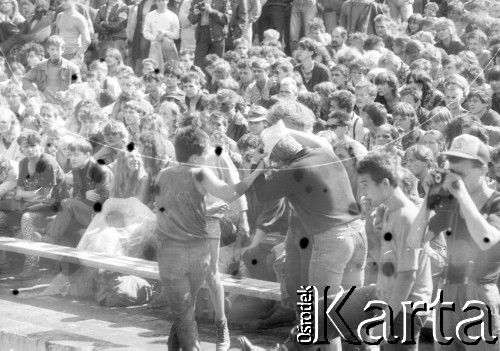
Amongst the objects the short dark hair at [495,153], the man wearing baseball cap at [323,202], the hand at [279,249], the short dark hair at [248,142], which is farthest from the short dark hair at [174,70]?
the short dark hair at [495,153]

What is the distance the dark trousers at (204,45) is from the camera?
444 inches

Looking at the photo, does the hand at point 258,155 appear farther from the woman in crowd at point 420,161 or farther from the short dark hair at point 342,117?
the woman in crowd at point 420,161

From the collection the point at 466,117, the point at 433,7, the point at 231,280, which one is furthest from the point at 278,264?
the point at 433,7

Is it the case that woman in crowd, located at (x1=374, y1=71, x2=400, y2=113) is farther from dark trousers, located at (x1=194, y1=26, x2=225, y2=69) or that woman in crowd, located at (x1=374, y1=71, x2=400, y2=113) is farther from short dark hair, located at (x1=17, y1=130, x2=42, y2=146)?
dark trousers, located at (x1=194, y1=26, x2=225, y2=69)

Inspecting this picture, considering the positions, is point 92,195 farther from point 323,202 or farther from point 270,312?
point 323,202

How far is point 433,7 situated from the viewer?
33.9 ft

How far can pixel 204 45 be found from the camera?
37.0ft

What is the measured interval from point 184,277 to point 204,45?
5562 mm

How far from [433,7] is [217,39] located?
83.6 inches

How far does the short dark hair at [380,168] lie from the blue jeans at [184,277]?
41.5 inches

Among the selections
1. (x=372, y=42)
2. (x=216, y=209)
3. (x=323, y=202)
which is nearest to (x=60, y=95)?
(x=372, y=42)

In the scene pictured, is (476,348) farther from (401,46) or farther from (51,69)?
(51,69)

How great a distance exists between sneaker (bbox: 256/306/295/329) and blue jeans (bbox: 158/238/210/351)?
0.46m

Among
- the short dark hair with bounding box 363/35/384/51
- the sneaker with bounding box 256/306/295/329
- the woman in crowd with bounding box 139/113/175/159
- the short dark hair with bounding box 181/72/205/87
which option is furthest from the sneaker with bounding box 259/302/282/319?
the short dark hair with bounding box 363/35/384/51
